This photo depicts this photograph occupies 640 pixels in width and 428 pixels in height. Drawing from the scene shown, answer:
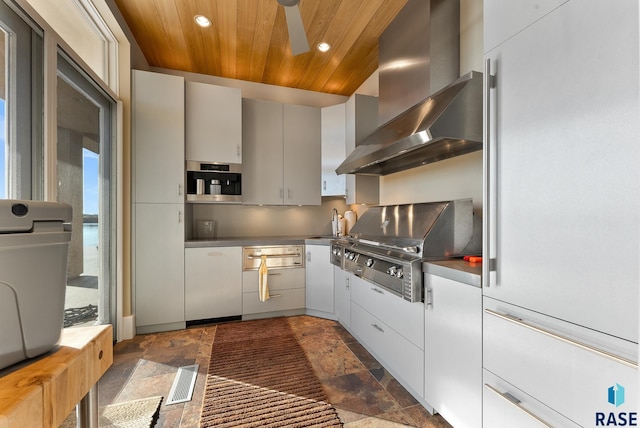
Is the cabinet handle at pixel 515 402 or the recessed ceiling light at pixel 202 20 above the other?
the recessed ceiling light at pixel 202 20

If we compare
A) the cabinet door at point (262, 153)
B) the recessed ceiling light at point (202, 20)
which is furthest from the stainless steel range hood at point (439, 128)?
the recessed ceiling light at point (202, 20)

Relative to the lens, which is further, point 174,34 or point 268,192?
point 268,192

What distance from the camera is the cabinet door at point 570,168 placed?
0.78m

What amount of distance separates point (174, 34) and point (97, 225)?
1898 mm

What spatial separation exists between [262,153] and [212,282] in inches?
62.4

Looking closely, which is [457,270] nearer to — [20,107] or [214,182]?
[20,107]

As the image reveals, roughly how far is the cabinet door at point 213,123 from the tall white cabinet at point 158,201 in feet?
0.45

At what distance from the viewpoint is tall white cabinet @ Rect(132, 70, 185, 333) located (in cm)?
265

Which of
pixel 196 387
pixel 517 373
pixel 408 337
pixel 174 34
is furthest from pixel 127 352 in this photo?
pixel 174 34

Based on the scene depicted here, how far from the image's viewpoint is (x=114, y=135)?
8.14 ft

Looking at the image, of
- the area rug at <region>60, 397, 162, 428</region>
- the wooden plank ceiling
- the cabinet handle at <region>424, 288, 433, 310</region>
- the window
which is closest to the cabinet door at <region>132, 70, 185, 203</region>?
the wooden plank ceiling

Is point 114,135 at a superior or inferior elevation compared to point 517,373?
superior

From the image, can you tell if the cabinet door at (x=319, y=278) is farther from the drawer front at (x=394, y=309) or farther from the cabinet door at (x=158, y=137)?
the cabinet door at (x=158, y=137)

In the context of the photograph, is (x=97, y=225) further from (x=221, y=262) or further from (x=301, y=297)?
(x=301, y=297)
